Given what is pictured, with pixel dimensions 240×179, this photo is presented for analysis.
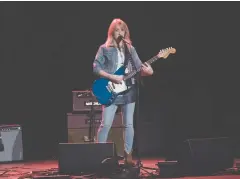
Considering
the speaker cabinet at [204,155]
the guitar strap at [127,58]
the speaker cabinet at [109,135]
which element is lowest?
the speaker cabinet at [204,155]

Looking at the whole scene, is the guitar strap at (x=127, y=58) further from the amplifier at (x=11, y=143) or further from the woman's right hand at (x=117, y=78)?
the amplifier at (x=11, y=143)

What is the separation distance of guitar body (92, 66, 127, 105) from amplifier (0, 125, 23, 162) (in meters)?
2.02

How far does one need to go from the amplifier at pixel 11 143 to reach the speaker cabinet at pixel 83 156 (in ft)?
7.01

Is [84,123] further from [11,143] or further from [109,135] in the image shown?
[11,143]

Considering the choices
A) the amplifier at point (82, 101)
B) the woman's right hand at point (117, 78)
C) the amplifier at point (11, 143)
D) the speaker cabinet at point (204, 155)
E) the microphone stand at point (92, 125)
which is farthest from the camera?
the amplifier at point (11, 143)

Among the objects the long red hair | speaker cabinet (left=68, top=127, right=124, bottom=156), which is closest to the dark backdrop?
speaker cabinet (left=68, top=127, right=124, bottom=156)

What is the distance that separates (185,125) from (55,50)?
2.15 meters

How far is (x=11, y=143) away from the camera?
19.9ft

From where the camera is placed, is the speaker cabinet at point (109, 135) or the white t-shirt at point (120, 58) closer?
the white t-shirt at point (120, 58)

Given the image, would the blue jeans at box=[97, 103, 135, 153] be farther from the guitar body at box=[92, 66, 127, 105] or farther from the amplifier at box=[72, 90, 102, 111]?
the amplifier at box=[72, 90, 102, 111]

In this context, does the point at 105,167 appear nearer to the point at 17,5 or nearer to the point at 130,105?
the point at 130,105

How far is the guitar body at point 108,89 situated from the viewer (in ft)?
14.6

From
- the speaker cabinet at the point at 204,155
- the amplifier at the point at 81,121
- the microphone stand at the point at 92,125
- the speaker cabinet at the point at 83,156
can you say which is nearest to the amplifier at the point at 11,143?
the amplifier at the point at 81,121

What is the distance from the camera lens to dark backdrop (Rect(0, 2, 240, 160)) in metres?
6.34
